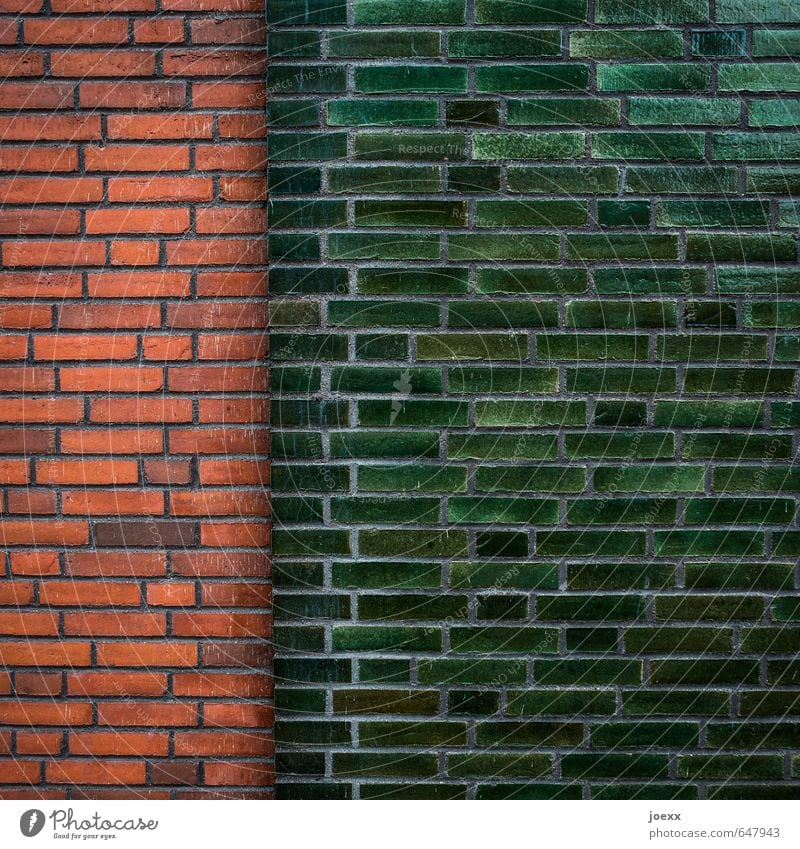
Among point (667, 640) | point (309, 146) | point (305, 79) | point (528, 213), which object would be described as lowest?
point (667, 640)

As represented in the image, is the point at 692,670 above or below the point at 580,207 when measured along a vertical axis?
below

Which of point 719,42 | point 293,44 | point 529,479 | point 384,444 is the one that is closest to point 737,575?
point 529,479

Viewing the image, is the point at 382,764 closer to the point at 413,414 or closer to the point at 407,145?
the point at 413,414

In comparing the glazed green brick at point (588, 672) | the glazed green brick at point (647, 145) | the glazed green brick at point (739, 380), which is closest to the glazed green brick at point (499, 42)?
the glazed green brick at point (647, 145)

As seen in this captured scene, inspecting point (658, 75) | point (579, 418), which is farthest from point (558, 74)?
point (579, 418)

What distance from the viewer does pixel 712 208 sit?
1.60m

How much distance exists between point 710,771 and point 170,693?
51.6 inches

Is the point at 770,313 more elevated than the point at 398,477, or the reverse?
the point at 770,313

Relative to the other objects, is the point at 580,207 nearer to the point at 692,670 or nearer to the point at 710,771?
the point at 692,670

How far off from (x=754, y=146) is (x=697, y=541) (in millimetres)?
913

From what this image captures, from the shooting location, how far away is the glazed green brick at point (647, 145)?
159 centimetres

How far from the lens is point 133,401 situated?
169cm

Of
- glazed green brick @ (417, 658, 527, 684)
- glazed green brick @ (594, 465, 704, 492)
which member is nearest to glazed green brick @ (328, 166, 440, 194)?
glazed green brick @ (594, 465, 704, 492)

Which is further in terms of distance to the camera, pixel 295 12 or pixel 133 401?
pixel 133 401
